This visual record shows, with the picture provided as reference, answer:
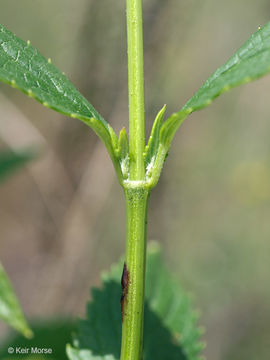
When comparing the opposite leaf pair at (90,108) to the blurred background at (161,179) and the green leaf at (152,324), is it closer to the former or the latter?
the green leaf at (152,324)

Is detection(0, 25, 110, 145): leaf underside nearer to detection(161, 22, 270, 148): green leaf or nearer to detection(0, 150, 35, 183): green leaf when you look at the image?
detection(161, 22, 270, 148): green leaf

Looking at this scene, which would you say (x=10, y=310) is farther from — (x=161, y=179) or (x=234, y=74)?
(x=161, y=179)

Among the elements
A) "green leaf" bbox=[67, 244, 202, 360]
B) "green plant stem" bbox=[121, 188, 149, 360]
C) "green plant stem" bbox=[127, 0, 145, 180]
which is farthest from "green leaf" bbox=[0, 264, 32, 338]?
"green leaf" bbox=[67, 244, 202, 360]

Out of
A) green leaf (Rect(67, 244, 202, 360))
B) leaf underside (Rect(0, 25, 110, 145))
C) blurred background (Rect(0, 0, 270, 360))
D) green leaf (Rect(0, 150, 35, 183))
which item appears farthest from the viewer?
blurred background (Rect(0, 0, 270, 360))

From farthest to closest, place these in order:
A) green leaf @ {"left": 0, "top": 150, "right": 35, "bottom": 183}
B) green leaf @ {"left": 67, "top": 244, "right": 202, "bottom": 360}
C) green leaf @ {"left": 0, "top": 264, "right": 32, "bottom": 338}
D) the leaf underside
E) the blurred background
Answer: the blurred background → green leaf @ {"left": 0, "top": 150, "right": 35, "bottom": 183} → green leaf @ {"left": 67, "top": 244, "right": 202, "bottom": 360} → the leaf underside → green leaf @ {"left": 0, "top": 264, "right": 32, "bottom": 338}

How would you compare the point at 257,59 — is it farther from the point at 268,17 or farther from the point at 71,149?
the point at 268,17

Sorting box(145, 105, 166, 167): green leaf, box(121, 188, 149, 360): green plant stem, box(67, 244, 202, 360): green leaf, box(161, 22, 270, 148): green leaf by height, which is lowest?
box(67, 244, 202, 360): green leaf
